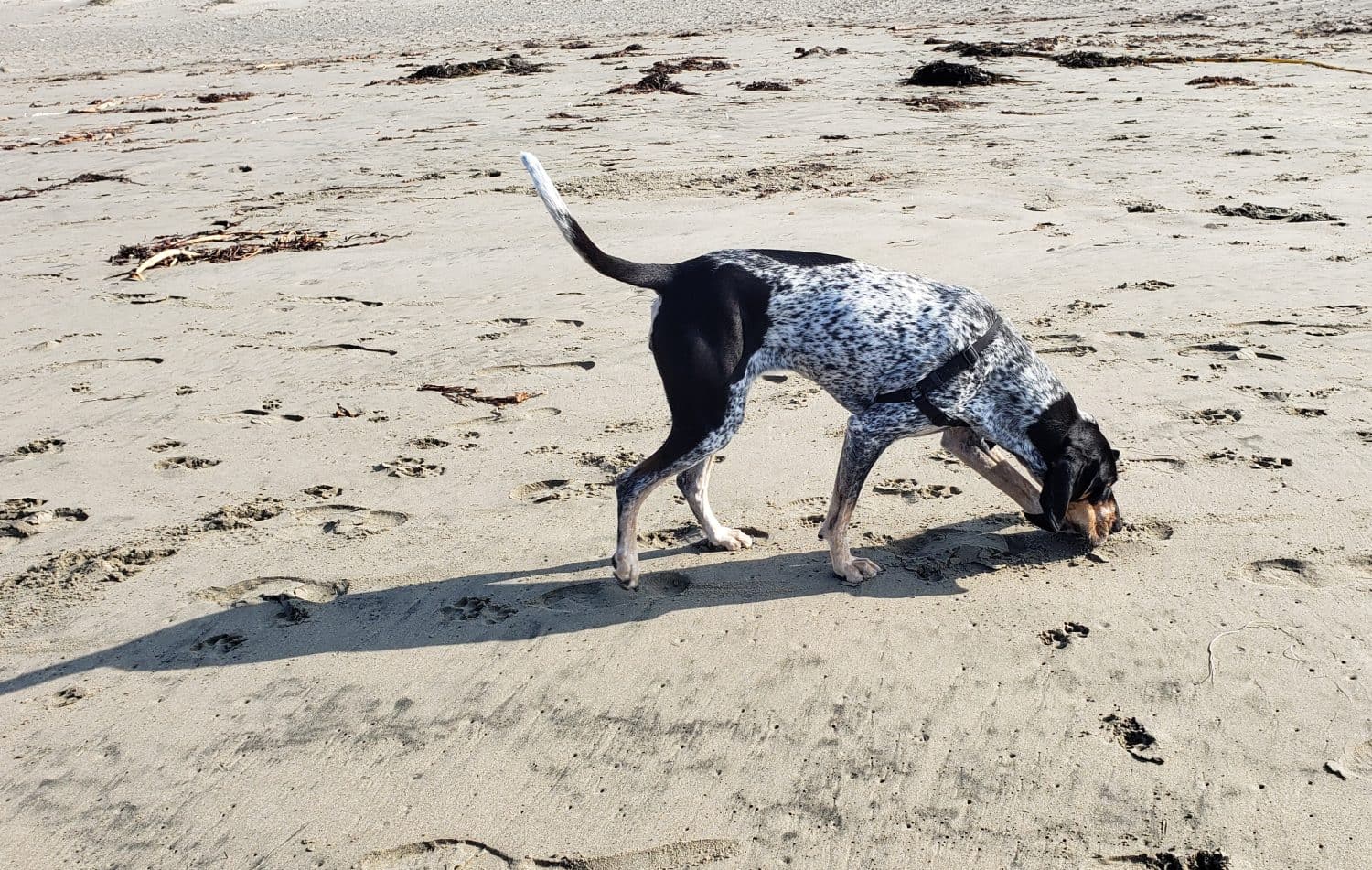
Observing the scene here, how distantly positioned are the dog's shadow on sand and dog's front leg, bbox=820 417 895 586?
0.09 m

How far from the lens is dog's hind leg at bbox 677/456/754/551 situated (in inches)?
166

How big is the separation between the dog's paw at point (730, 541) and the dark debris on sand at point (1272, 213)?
16.7 ft

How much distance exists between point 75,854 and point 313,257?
558 centimetres

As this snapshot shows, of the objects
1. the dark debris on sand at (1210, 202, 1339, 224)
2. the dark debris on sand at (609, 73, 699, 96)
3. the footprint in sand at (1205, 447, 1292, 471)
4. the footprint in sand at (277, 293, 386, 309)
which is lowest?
the footprint in sand at (1205, 447, 1292, 471)

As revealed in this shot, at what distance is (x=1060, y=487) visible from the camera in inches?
154

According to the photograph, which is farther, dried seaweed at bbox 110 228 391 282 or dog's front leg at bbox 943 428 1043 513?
dried seaweed at bbox 110 228 391 282

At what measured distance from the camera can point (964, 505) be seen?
14.7ft

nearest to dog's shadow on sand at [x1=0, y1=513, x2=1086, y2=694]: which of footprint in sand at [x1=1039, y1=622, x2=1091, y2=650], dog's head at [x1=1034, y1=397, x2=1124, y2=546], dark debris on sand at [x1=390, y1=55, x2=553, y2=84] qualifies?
dog's head at [x1=1034, y1=397, x2=1124, y2=546]

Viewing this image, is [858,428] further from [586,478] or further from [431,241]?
[431,241]

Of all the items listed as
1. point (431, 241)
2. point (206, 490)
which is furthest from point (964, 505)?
point (431, 241)

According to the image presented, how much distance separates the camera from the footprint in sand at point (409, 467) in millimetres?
4918

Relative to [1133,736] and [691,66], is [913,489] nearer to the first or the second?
[1133,736]

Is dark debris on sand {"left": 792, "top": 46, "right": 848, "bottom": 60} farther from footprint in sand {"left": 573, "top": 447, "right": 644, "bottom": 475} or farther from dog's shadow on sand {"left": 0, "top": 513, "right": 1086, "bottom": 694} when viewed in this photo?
dog's shadow on sand {"left": 0, "top": 513, "right": 1086, "bottom": 694}

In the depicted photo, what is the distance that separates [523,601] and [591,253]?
4.08 ft
